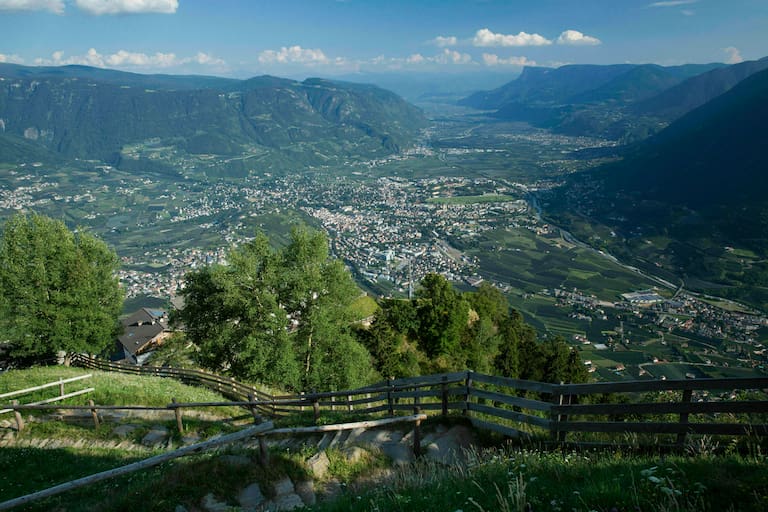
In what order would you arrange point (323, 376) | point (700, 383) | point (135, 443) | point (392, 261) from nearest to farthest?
point (700, 383), point (135, 443), point (323, 376), point (392, 261)

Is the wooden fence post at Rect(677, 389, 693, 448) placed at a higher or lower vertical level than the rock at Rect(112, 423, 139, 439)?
higher

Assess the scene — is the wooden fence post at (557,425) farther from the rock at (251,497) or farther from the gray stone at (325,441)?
the rock at (251,497)

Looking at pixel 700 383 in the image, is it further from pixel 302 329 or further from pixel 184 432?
pixel 302 329

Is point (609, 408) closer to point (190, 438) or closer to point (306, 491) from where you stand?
point (306, 491)

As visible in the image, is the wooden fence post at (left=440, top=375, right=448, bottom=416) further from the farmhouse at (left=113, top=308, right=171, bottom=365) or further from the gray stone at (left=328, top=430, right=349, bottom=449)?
the farmhouse at (left=113, top=308, right=171, bottom=365)

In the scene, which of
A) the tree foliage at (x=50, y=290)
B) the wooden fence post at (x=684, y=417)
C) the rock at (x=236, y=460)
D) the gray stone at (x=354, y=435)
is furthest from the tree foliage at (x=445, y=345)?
the wooden fence post at (x=684, y=417)

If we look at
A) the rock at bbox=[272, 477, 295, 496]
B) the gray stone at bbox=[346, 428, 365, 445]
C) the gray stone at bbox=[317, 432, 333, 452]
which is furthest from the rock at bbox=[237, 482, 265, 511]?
the gray stone at bbox=[346, 428, 365, 445]

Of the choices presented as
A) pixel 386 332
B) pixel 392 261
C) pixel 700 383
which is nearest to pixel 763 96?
pixel 392 261
